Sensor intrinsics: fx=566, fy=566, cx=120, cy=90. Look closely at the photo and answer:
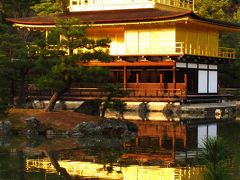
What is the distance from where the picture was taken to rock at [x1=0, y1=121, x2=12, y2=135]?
88.7ft

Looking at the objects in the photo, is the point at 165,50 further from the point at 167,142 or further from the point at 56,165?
the point at 56,165

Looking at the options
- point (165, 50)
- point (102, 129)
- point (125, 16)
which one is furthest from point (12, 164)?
point (125, 16)

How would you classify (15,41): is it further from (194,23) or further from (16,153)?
(16,153)

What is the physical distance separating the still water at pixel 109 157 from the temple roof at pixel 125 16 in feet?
56.3

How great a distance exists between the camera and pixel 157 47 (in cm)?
4706

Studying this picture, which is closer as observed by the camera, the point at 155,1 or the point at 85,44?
the point at 85,44

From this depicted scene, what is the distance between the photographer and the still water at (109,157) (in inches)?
654

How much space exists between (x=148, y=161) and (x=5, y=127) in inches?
407

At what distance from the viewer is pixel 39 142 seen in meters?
24.2

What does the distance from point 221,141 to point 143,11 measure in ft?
136

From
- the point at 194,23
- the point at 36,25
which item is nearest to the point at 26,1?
the point at 36,25

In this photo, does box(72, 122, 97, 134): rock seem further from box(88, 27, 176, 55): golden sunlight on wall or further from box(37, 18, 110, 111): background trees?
box(88, 27, 176, 55): golden sunlight on wall

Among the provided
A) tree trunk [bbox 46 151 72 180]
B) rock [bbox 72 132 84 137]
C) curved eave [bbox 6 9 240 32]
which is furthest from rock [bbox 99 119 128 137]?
curved eave [bbox 6 9 240 32]

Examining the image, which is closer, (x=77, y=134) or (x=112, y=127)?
(x=77, y=134)
